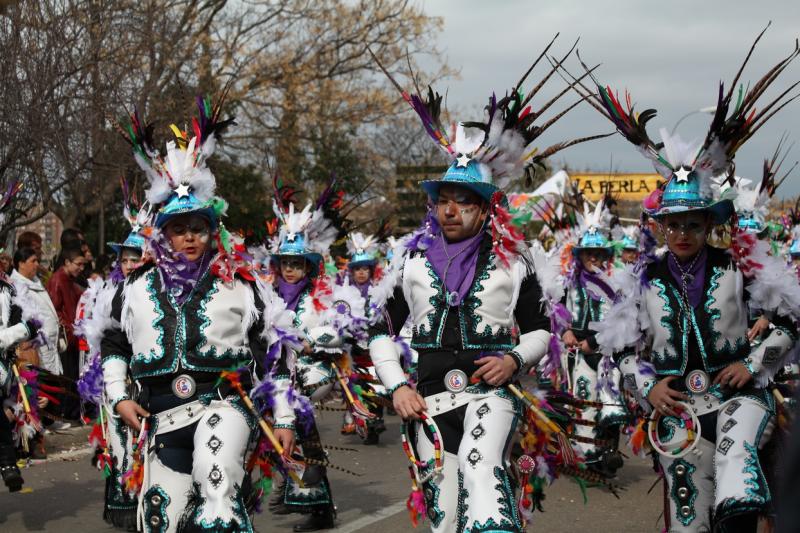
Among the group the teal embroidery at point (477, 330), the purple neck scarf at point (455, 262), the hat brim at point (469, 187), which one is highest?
the hat brim at point (469, 187)

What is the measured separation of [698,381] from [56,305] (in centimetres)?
837

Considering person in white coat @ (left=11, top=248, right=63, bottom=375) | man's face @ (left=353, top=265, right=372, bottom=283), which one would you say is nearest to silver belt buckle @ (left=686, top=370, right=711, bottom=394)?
person in white coat @ (left=11, top=248, right=63, bottom=375)

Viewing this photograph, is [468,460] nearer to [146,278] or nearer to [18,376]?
[146,278]

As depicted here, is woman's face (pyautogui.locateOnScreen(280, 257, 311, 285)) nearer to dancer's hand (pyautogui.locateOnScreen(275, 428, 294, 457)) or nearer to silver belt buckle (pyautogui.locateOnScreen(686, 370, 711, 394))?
dancer's hand (pyautogui.locateOnScreen(275, 428, 294, 457))

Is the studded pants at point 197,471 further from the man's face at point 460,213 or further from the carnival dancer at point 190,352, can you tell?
the man's face at point 460,213

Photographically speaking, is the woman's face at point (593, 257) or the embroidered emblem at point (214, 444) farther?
the woman's face at point (593, 257)

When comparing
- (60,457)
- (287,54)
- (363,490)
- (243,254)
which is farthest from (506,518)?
(287,54)

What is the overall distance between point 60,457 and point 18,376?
3182 millimetres

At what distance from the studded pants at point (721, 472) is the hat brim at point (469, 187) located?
59.0 inches

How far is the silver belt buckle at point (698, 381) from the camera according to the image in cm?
553

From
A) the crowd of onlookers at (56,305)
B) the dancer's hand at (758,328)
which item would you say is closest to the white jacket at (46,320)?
the crowd of onlookers at (56,305)

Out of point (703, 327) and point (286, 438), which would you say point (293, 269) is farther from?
point (703, 327)

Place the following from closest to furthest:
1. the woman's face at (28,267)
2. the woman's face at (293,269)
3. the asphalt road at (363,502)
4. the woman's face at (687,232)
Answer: the woman's face at (687,232), the asphalt road at (363,502), the woman's face at (293,269), the woman's face at (28,267)

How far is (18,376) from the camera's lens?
26.8 ft
